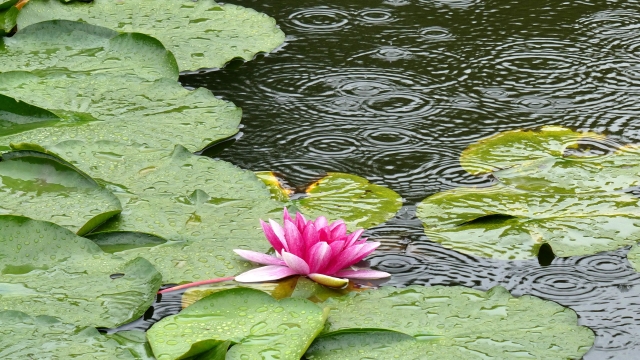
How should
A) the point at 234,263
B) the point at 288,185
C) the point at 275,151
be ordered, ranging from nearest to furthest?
the point at 234,263 < the point at 288,185 < the point at 275,151

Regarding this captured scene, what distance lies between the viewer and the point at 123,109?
2713mm

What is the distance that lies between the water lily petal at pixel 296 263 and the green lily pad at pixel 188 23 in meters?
1.34

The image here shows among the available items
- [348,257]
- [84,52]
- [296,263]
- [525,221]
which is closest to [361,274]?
[348,257]

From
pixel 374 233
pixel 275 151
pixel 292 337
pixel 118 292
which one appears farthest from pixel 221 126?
pixel 292 337

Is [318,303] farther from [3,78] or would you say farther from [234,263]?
[3,78]

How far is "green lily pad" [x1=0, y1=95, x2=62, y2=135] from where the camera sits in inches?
104

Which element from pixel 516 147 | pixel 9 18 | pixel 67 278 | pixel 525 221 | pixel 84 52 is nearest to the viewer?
pixel 67 278

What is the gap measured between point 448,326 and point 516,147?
93 cm

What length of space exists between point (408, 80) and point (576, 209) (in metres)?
0.95

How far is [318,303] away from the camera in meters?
1.88

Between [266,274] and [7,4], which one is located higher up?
[7,4]

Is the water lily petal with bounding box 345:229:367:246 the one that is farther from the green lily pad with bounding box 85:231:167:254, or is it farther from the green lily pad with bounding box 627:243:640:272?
the green lily pad with bounding box 627:243:640:272

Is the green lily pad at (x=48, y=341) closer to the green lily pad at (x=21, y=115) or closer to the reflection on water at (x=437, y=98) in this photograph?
the reflection on water at (x=437, y=98)

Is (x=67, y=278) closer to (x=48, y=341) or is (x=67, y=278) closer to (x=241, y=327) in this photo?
(x=48, y=341)
